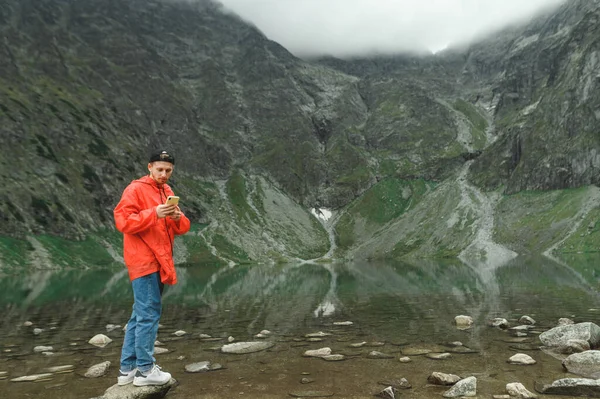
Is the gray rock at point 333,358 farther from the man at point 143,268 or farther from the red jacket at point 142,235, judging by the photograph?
the red jacket at point 142,235

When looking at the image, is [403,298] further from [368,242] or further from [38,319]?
[368,242]

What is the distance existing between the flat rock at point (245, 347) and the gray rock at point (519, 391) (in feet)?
27.3

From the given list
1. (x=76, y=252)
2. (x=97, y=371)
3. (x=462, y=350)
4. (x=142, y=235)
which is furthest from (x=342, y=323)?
(x=76, y=252)

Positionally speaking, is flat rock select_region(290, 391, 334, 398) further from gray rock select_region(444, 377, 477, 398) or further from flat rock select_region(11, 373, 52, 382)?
flat rock select_region(11, 373, 52, 382)

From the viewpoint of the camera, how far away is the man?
9.19 metres

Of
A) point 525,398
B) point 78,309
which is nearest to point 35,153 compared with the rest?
point 78,309

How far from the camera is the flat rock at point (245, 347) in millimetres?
14312

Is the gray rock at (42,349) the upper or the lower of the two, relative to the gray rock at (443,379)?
lower

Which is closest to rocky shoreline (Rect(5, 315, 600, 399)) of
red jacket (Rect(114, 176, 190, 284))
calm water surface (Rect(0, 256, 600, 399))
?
calm water surface (Rect(0, 256, 600, 399))

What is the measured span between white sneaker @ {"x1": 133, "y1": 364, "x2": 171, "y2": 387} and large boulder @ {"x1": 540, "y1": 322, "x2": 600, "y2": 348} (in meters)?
12.7

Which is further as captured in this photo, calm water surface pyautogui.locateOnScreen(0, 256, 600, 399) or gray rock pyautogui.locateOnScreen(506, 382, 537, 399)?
calm water surface pyautogui.locateOnScreen(0, 256, 600, 399)

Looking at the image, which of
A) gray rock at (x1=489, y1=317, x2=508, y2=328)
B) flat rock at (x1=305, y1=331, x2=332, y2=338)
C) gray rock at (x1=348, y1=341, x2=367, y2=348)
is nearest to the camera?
gray rock at (x1=348, y1=341, x2=367, y2=348)

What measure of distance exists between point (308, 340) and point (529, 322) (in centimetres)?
1097

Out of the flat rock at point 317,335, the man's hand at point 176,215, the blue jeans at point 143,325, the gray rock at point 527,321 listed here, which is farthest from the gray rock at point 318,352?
the gray rock at point 527,321
